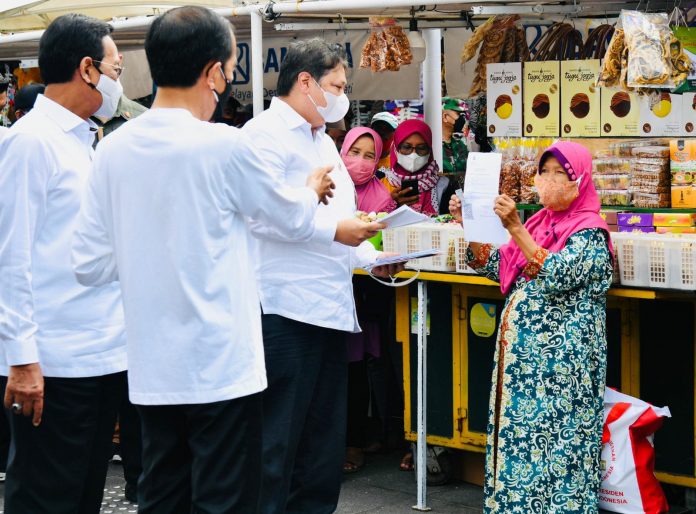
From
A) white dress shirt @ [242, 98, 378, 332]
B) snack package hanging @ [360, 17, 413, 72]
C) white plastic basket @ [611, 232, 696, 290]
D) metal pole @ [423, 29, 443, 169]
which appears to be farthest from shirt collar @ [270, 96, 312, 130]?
metal pole @ [423, 29, 443, 169]

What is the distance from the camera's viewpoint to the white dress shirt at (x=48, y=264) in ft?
11.1

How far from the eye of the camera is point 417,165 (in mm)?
6582

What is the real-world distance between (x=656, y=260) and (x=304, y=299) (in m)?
1.50

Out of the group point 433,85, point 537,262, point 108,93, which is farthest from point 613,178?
point 108,93

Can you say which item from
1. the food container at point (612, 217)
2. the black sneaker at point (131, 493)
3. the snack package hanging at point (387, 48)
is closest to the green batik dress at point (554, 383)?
the food container at point (612, 217)

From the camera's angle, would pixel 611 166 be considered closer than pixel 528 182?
Yes

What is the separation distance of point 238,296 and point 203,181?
1.05ft

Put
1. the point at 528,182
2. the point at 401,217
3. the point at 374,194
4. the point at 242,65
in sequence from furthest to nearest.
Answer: the point at 242,65 < the point at 374,194 < the point at 528,182 < the point at 401,217

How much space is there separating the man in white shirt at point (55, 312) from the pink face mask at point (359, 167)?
2638 millimetres

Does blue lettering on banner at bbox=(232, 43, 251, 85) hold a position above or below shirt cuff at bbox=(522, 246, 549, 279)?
above

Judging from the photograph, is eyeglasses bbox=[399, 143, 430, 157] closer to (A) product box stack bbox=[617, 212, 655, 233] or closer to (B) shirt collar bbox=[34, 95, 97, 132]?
(A) product box stack bbox=[617, 212, 655, 233]

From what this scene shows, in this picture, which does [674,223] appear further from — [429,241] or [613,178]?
[429,241]

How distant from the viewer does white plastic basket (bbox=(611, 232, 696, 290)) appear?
458 centimetres

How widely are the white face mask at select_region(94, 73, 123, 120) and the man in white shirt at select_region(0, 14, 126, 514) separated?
0.05 metres
